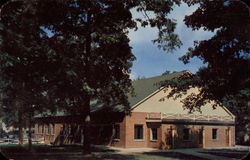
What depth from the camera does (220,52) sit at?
24.5 metres

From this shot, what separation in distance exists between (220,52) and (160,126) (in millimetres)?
12799

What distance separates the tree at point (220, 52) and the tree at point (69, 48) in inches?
132

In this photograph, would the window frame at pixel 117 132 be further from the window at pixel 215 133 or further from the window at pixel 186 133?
the window at pixel 215 133

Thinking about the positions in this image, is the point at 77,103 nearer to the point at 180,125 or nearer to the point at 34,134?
the point at 180,125

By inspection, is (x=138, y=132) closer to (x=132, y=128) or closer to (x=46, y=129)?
(x=132, y=128)

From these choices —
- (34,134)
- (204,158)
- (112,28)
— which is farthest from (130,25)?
(34,134)

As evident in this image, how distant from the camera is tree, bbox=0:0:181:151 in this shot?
51.1 ft

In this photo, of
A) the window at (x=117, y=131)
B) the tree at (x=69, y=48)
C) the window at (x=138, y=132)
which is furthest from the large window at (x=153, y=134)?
the tree at (x=69, y=48)

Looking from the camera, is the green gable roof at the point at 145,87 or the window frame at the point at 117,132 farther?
the green gable roof at the point at 145,87

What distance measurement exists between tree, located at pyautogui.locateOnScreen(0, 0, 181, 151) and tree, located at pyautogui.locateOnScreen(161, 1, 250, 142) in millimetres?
3344

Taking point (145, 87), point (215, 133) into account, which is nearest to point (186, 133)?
point (215, 133)

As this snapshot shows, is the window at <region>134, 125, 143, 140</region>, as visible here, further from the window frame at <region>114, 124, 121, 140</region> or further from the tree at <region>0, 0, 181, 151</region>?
the tree at <region>0, 0, 181, 151</region>

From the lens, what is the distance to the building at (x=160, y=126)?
34.5 meters

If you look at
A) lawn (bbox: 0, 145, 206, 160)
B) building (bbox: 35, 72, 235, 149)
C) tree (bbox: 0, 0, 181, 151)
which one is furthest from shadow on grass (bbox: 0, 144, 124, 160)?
building (bbox: 35, 72, 235, 149)
